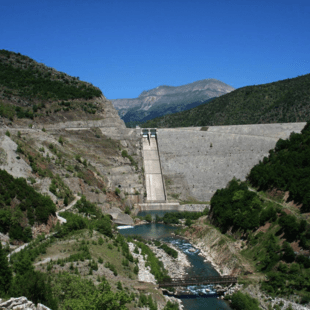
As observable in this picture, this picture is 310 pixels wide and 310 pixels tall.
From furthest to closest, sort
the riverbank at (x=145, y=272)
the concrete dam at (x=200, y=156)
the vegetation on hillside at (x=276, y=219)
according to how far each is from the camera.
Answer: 1. the concrete dam at (x=200, y=156)
2. the vegetation on hillside at (x=276, y=219)
3. the riverbank at (x=145, y=272)

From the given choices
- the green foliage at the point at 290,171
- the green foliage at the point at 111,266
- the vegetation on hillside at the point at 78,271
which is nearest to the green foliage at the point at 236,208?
the green foliage at the point at 290,171

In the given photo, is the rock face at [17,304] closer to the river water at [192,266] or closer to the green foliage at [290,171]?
the river water at [192,266]

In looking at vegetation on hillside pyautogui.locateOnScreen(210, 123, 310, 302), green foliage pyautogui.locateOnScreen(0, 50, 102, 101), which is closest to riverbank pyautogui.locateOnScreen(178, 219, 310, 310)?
vegetation on hillside pyautogui.locateOnScreen(210, 123, 310, 302)

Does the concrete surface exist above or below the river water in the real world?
above

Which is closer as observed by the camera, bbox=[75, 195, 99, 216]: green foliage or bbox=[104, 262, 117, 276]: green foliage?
bbox=[104, 262, 117, 276]: green foliage

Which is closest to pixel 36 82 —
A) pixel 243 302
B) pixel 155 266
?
pixel 155 266

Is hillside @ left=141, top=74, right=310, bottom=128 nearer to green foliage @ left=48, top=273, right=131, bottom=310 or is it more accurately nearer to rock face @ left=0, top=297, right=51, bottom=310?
green foliage @ left=48, top=273, right=131, bottom=310
